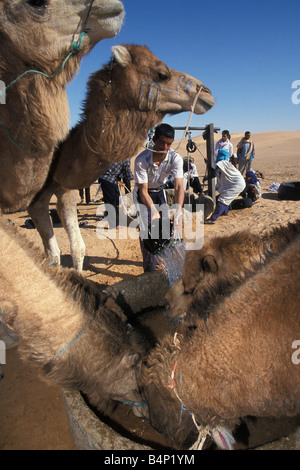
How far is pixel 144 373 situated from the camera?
58.1 inches

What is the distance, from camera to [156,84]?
93.5 inches

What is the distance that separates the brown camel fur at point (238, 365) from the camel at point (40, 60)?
1.84 m

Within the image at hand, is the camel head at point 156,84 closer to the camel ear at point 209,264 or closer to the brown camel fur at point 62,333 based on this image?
the camel ear at point 209,264

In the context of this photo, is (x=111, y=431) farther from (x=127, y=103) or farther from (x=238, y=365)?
(x=127, y=103)

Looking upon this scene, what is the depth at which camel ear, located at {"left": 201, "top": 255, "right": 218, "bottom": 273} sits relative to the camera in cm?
222

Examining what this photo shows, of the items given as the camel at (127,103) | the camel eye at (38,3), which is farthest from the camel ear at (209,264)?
the camel eye at (38,3)

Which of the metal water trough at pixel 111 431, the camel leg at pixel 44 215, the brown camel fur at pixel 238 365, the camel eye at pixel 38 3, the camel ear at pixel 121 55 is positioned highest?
the camel eye at pixel 38 3

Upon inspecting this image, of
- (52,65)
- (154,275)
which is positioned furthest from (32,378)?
(52,65)

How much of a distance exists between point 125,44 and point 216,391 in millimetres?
2720

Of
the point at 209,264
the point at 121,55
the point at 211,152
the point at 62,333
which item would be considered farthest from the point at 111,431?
the point at 211,152

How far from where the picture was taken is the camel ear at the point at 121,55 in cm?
229

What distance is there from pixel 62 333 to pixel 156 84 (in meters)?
2.07

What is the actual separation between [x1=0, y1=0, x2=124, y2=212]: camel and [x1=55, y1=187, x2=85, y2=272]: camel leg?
1.13m

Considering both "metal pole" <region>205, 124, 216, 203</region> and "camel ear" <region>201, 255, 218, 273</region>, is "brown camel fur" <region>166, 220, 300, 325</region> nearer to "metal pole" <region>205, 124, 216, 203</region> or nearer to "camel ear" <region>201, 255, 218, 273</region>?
"camel ear" <region>201, 255, 218, 273</region>
